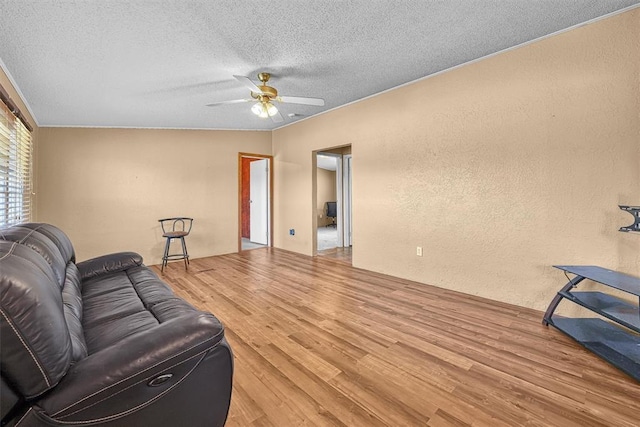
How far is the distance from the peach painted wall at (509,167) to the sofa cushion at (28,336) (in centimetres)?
328

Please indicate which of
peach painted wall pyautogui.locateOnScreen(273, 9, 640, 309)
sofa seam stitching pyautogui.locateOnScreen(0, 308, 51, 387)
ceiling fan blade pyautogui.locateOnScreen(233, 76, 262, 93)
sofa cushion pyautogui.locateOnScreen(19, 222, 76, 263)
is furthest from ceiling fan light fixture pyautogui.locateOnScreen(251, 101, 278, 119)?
sofa seam stitching pyautogui.locateOnScreen(0, 308, 51, 387)

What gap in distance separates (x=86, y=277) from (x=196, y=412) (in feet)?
5.94

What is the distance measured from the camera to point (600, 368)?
176 cm

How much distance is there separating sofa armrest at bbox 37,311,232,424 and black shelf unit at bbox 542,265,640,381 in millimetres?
2390

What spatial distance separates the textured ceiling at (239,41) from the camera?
1.94 meters

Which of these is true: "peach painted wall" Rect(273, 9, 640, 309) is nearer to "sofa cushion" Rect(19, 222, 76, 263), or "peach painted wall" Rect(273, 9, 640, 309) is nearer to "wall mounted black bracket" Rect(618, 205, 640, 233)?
"wall mounted black bracket" Rect(618, 205, 640, 233)

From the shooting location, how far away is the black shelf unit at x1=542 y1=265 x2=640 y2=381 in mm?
1755

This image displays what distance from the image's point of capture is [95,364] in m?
0.93

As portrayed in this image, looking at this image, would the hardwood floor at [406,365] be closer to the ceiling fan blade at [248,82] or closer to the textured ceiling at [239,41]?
the ceiling fan blade at [248,82]

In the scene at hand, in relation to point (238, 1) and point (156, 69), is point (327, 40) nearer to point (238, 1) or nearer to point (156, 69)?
point (238, 1)

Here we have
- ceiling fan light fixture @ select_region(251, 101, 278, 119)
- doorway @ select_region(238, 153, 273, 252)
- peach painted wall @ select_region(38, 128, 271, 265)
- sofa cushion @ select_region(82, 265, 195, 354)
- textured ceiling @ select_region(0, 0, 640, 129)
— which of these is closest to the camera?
sofa cushion @ select_region(82, 265, 195, 354)

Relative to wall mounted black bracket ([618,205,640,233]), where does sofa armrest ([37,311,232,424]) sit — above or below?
below

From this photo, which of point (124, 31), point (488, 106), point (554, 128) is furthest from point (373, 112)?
point (124, 31)

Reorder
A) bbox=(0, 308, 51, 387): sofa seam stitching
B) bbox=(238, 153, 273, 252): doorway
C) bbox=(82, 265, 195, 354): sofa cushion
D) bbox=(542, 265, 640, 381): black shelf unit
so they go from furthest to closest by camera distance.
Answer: bbox=(238, 153, 273, 252): doorway, bbox=(542, 265, 640, 381): black shelf unit, bbox=(82, 265, 195, 354): sofa cushion, bbox=(0, 308, 51, 387): sofa seam stitching
